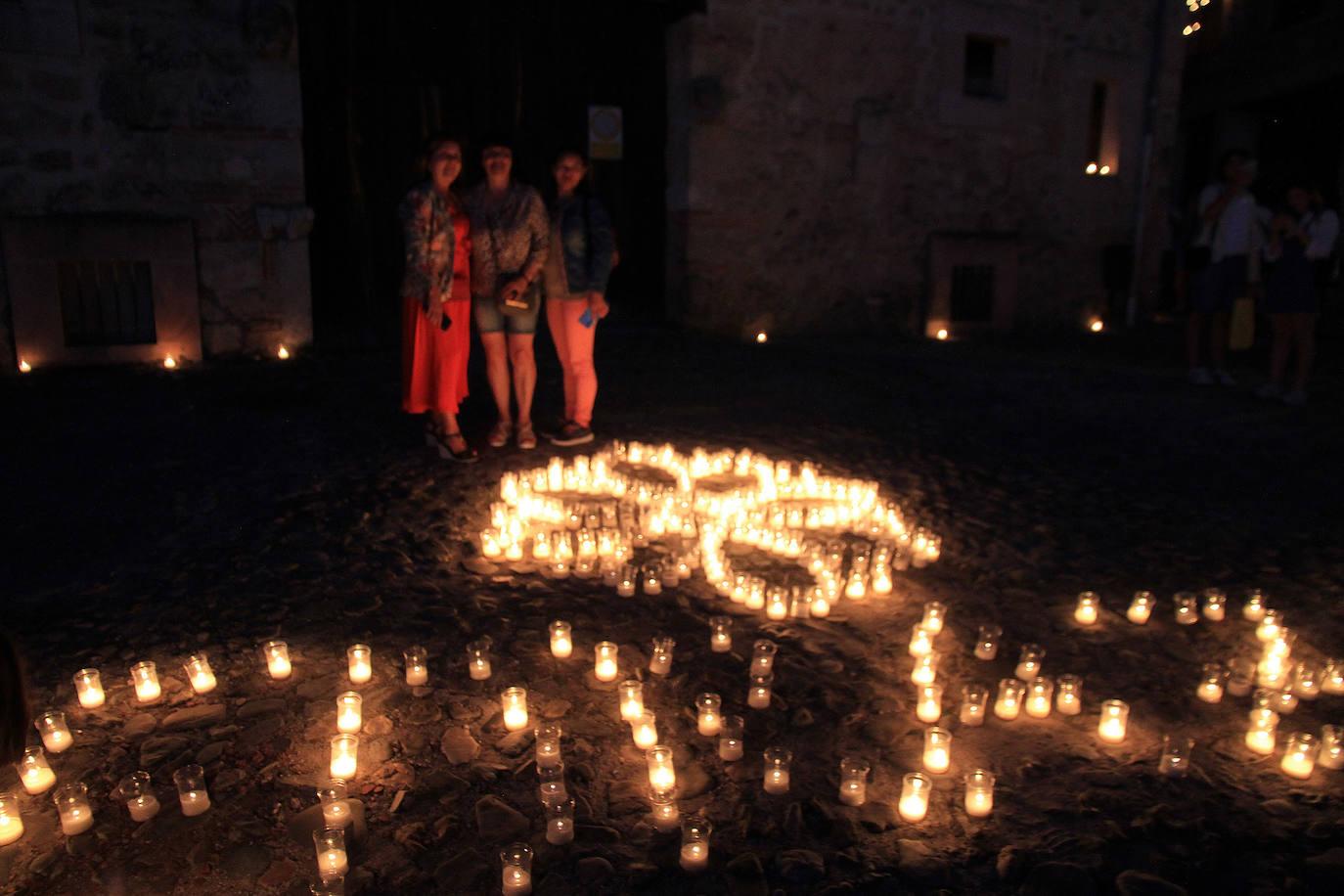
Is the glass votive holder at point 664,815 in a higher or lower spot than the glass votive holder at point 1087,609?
lower

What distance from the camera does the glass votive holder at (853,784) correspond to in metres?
2.93

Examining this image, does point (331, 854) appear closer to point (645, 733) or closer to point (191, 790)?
point (191, 790)

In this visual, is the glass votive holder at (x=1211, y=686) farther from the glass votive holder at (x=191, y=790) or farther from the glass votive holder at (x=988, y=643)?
the glass votive holder at (x=191, y=790)

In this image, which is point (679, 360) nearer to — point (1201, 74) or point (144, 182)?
point (144, 182)

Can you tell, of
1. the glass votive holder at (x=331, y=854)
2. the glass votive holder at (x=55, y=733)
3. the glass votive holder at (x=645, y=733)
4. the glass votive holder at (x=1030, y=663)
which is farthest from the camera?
the glass votive holder at (x=1030, y=663)

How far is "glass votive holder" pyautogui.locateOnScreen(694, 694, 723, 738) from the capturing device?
3.31 meters

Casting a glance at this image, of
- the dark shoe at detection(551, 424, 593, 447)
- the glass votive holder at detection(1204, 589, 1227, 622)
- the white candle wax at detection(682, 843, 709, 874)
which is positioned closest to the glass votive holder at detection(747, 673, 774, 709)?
the white candle wax at detection(682, 843, 709, 874)

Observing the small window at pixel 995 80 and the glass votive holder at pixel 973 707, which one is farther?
the small window at pixel 995 80

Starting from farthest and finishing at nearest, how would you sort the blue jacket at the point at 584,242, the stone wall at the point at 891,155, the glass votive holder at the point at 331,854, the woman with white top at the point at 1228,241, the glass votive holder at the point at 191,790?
1. the stone wall at the point at 891,155
2. the woman with white top at the point at 1228,241
3. the blue jacket at the point at 584,242
4. the glass votive holder at the point at 191,790
5. the glass votive holder at the point at 331,854

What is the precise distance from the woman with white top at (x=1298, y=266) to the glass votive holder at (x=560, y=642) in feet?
23.5

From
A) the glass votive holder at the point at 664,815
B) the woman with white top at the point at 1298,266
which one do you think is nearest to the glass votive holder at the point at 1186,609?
the glass votive holder at the point at 664,815

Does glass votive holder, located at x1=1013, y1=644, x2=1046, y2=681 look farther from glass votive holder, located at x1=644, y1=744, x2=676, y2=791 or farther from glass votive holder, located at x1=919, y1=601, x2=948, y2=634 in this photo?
glass votive holder, located at x1=644, y1=744, x2=676, y2=791

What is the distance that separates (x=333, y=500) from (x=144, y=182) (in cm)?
475

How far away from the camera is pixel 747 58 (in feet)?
35.4
